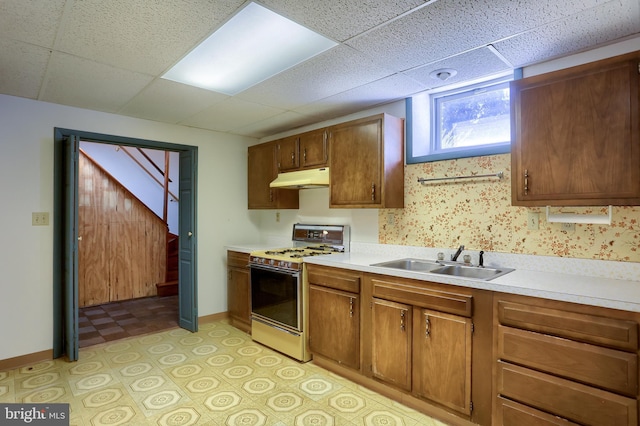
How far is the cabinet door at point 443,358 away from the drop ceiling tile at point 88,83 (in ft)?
8.73

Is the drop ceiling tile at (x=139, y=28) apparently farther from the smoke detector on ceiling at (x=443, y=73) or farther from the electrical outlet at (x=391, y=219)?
the electrical outlet at (x=391, y=219)

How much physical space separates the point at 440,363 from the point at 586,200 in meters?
1.25

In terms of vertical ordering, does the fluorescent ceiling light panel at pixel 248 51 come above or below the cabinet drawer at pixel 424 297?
above

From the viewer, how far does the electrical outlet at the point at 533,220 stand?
230cm

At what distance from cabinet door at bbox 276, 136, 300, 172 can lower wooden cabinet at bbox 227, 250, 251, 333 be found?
1082 mm

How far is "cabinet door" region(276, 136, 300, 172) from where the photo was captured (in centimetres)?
365

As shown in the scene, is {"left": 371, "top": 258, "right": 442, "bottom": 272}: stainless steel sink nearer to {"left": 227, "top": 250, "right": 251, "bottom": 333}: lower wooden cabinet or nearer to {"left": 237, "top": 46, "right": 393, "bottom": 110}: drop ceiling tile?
{"left": 237, "top": 46, "right": 393, "bottom": 110}: drop ceiling tile

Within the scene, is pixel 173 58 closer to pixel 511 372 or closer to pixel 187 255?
pixel 187 255

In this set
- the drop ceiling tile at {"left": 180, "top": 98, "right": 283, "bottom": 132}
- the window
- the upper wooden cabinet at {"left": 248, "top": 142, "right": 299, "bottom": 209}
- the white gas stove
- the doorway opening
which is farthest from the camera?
the doorway opening

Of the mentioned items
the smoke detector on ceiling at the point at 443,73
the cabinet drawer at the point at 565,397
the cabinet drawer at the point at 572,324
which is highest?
the smoke detector on ceiling at the point at 443,73

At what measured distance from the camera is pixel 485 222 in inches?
100

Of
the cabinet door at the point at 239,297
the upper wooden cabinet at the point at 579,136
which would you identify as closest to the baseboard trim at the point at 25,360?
the cabinet door at the point at 239,297

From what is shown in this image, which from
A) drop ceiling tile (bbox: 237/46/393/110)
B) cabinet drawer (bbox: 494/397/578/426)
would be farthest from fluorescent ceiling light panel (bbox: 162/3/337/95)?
cabinet drawer (bbox: 494/397/578/426)

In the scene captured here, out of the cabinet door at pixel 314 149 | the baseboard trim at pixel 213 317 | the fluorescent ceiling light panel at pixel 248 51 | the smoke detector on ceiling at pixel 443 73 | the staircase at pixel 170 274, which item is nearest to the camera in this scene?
the fluorescent ceiling light panel at pixel 248 51
